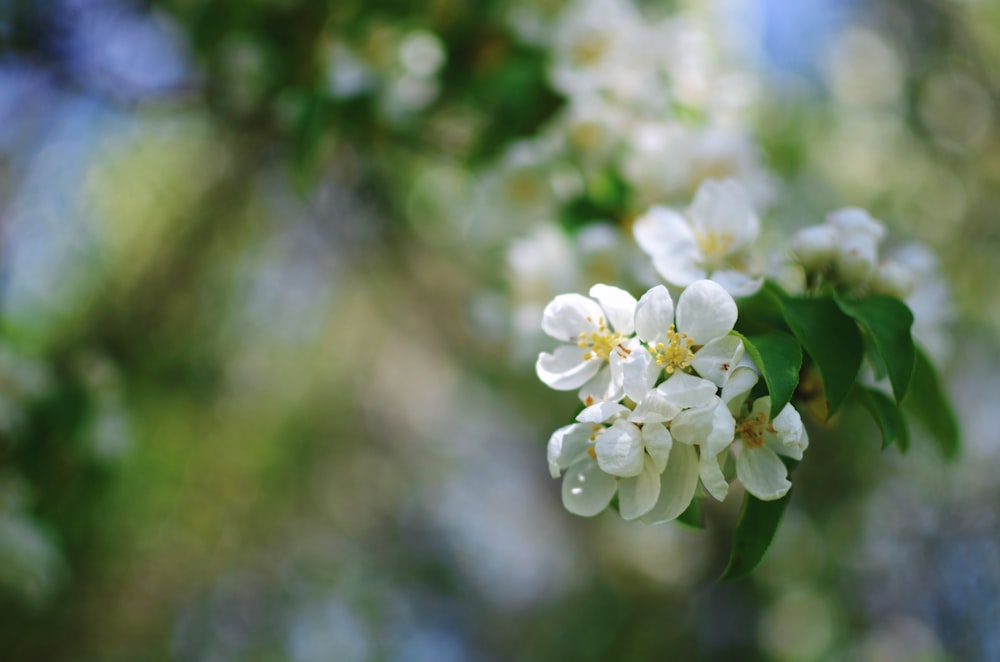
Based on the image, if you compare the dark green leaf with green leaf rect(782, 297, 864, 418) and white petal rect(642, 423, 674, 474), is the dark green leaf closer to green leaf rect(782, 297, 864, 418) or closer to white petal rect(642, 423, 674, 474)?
green leaf rect(782, 297, 864, 418)

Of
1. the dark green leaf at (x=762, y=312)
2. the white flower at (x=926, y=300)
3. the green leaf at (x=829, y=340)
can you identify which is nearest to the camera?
the green leaf at (x=829, y=340)

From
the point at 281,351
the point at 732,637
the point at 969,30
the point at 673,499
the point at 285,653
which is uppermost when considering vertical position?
the point at 673,499

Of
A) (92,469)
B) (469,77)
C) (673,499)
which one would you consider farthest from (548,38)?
(92,469)

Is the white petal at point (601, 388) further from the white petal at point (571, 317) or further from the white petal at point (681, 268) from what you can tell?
the white petal at point (681, 268)

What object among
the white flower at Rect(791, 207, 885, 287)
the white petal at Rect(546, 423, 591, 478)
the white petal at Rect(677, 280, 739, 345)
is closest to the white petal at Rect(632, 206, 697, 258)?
the white flower at Rect(791, 207, 885, 287)

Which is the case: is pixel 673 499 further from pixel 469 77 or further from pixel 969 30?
pixel 969 30

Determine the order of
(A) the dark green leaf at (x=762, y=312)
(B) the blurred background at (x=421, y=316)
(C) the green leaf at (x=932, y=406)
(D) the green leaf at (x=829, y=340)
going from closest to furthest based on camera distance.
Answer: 1. (D) the green leaf at (x=829, y=340)
2. (A) the dark green leaf at (x=762, y=312)
3. (C) the green leaf at (x=932, y=406)
4. (B) the blurred background at (x=421, y=316)

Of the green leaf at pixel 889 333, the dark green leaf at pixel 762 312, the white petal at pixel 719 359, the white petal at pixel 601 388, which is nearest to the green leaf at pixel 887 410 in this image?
the green leaf at pixel 889 333
